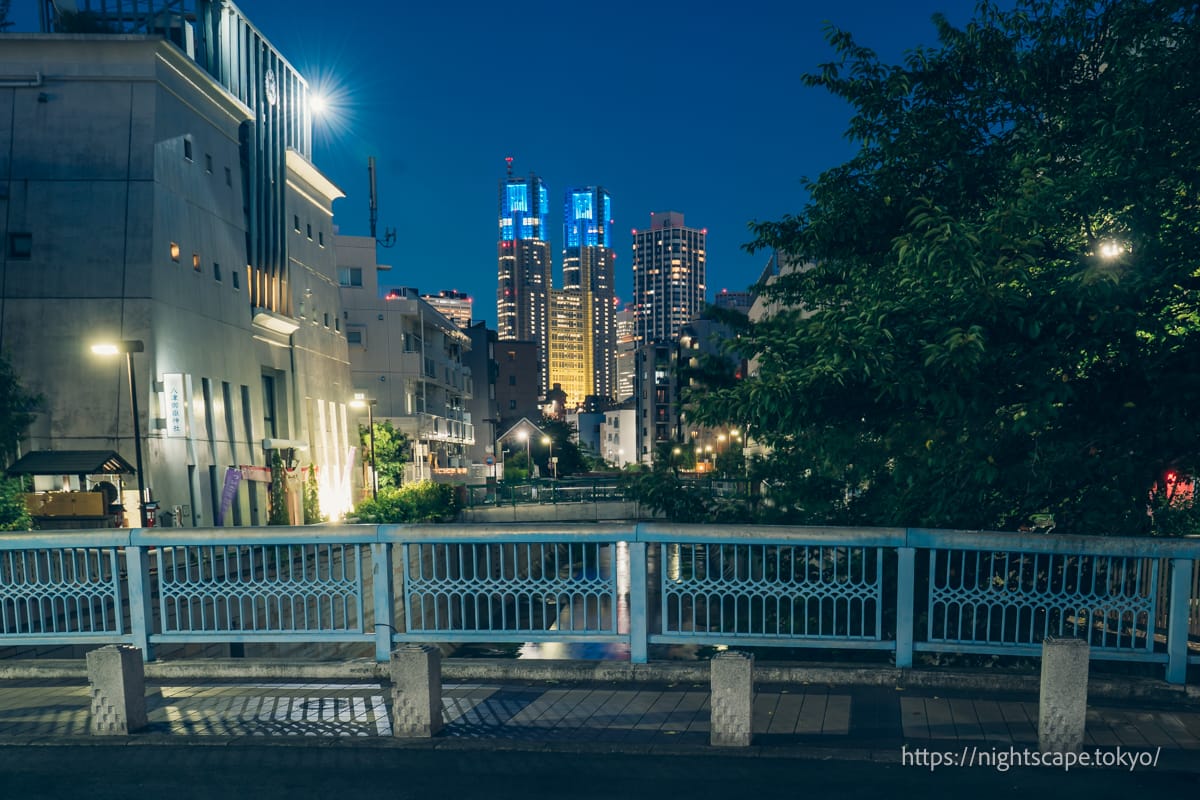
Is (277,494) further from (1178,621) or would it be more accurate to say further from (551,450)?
(551,450)

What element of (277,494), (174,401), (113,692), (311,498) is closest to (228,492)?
(174,401)

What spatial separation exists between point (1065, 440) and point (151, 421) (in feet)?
94.5

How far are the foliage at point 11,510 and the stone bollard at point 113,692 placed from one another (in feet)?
51.6

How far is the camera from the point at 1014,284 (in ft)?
25.5

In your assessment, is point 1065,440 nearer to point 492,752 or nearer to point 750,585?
point 750,585

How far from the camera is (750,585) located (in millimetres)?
7301

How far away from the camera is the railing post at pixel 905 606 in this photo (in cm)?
730

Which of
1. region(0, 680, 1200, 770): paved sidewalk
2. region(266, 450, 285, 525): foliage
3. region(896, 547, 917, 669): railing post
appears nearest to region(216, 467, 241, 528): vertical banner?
region(266, 450, 285, 525): foliage

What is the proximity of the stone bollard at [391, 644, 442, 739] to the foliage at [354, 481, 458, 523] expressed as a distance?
35.5m

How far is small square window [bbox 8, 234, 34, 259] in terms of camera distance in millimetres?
27453

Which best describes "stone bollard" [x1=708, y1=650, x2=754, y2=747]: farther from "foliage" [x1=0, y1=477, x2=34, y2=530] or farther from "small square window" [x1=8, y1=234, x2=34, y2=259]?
"small square window" [x1=8, y1=234, x2=34, y2=259]

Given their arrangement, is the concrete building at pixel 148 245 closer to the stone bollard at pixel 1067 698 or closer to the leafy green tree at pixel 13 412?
the leafy green tree at pixel 13 412

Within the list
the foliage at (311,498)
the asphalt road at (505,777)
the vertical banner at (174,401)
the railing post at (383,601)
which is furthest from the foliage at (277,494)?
the asphalt road at (505,777)

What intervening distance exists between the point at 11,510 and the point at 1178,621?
77.1 feet
